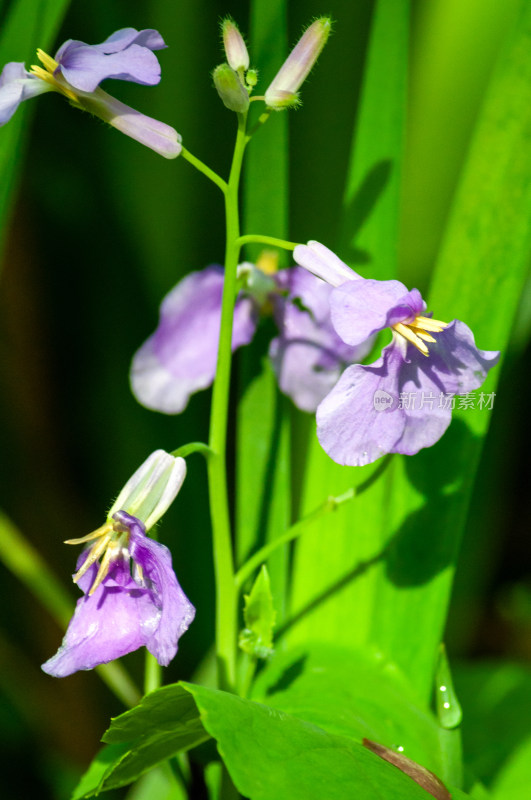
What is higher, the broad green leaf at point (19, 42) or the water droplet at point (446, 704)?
the broad green leaf at point (19, 42)

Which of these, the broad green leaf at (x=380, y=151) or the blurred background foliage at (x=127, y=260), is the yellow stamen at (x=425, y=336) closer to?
the broad green leaf at (x=380, y=151)

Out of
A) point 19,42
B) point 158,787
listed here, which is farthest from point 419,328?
point 158,787

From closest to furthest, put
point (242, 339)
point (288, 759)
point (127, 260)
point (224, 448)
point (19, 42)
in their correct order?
point (288, 759) < point (224, 448) < point (19, 42) < point (242, 339) < point (127, 260)

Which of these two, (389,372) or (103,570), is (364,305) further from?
(103,570)

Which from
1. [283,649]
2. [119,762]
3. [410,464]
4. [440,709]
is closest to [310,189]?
[410,464]

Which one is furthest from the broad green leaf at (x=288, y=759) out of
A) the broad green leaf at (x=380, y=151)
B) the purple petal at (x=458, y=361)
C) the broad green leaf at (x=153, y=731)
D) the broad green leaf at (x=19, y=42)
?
the broad green leaf at (x=19, y=42)
